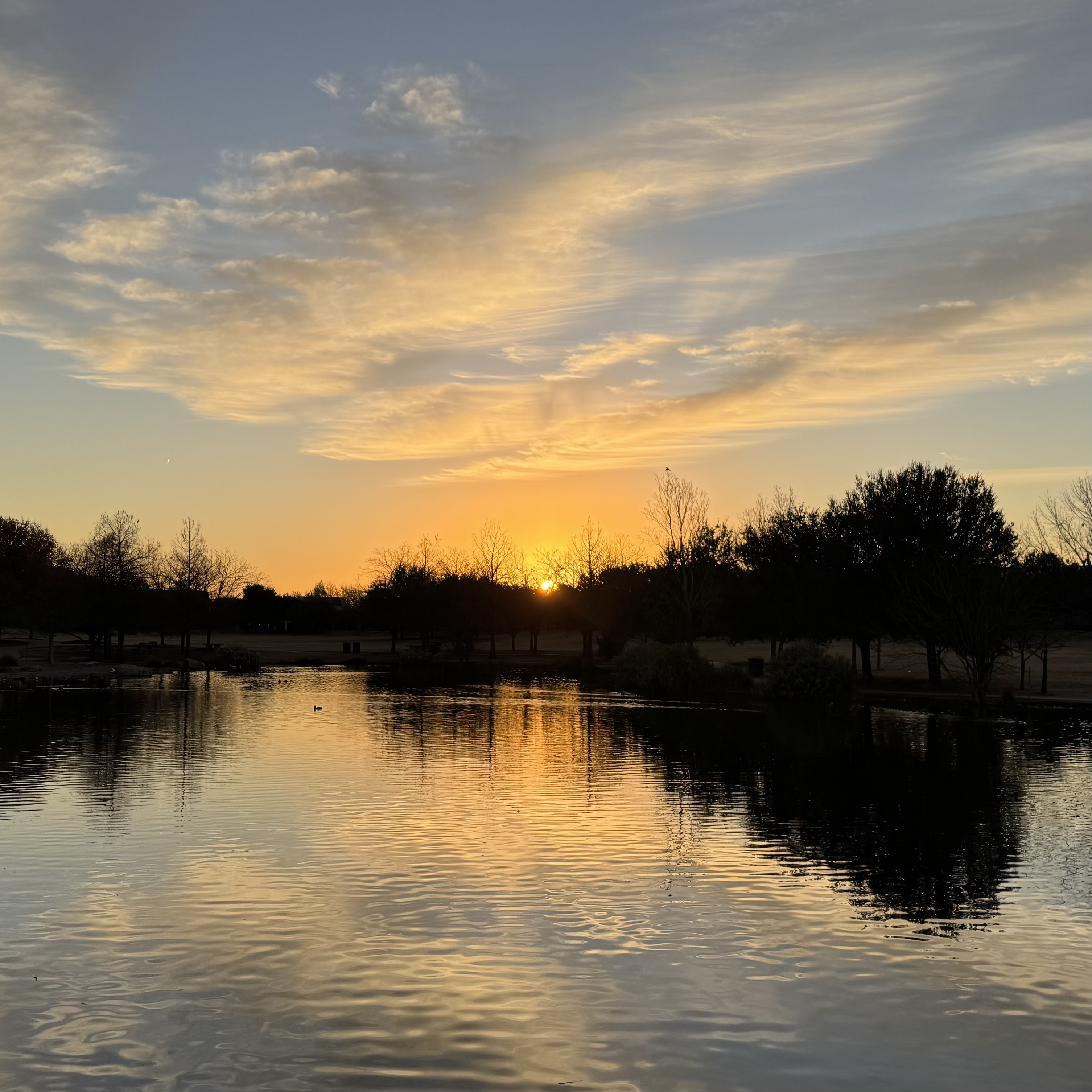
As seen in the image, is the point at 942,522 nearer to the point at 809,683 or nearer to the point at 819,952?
the point at 809,683

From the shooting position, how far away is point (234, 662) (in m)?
74.2

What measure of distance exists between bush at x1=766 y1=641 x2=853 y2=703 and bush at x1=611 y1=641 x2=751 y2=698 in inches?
132

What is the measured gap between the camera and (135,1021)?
910cm

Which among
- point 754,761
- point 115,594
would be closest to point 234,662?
point 115,594

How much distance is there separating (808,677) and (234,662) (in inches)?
1555

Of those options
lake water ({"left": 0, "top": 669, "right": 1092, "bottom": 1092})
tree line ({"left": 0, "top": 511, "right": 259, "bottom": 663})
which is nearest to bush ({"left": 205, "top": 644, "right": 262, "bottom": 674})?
tree line ({"left": 0, "top": 511, "right": 259, "bottom": 663})

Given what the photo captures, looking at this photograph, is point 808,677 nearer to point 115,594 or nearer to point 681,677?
point 681,677

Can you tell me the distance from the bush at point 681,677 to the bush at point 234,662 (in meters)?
26.7

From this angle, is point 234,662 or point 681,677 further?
point 234,662

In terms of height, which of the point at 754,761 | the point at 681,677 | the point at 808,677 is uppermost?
the point at 808,677

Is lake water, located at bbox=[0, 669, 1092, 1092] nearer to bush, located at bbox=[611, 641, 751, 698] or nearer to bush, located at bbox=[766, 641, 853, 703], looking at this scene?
bush, located at bbox=[766, 641, 853, 703]

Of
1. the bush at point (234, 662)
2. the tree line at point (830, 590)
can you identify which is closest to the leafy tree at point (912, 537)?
the tree line at point (830, 590)

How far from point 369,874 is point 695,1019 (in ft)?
19.7

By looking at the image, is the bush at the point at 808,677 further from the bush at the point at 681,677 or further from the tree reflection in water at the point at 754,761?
the tree reflection in water at the point at 754,761
